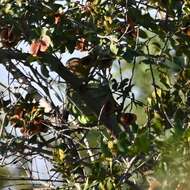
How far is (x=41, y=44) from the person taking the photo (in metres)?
2.05

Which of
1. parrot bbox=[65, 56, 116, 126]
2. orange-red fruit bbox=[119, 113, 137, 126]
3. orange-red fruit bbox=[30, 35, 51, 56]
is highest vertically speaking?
orange-red fruit bbox=[30, 35, 51, 56]

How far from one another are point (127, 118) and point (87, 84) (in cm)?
20

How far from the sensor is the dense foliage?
2.05 metres

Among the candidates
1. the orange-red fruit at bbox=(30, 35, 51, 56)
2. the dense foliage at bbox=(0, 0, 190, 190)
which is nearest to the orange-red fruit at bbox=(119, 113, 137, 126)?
the dense foliage at bbox=(0, 0, 190, 190)

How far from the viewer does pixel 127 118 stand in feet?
7.87

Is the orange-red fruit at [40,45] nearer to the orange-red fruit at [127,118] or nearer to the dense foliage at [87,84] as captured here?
the dense foliage at [87,84]

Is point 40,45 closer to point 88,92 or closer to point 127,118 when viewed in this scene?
point 88,92

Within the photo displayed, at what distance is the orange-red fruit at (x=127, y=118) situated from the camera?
7.74 ft

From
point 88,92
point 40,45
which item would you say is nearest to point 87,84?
point 88,92

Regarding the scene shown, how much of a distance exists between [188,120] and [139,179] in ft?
1.22

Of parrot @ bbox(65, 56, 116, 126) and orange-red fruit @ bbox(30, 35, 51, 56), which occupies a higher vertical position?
orange-red fruit @ bbox(30, 35, 51, 56)

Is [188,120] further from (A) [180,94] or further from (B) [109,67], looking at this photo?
(B) [109,67]

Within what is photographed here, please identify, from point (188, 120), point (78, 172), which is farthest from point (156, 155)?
point (78, 172)

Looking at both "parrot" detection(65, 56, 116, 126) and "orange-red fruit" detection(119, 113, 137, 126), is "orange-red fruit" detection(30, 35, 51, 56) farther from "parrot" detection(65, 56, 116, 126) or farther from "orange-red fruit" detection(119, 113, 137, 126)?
"orange-red fruit" detection(119, 113, 137, 126)
